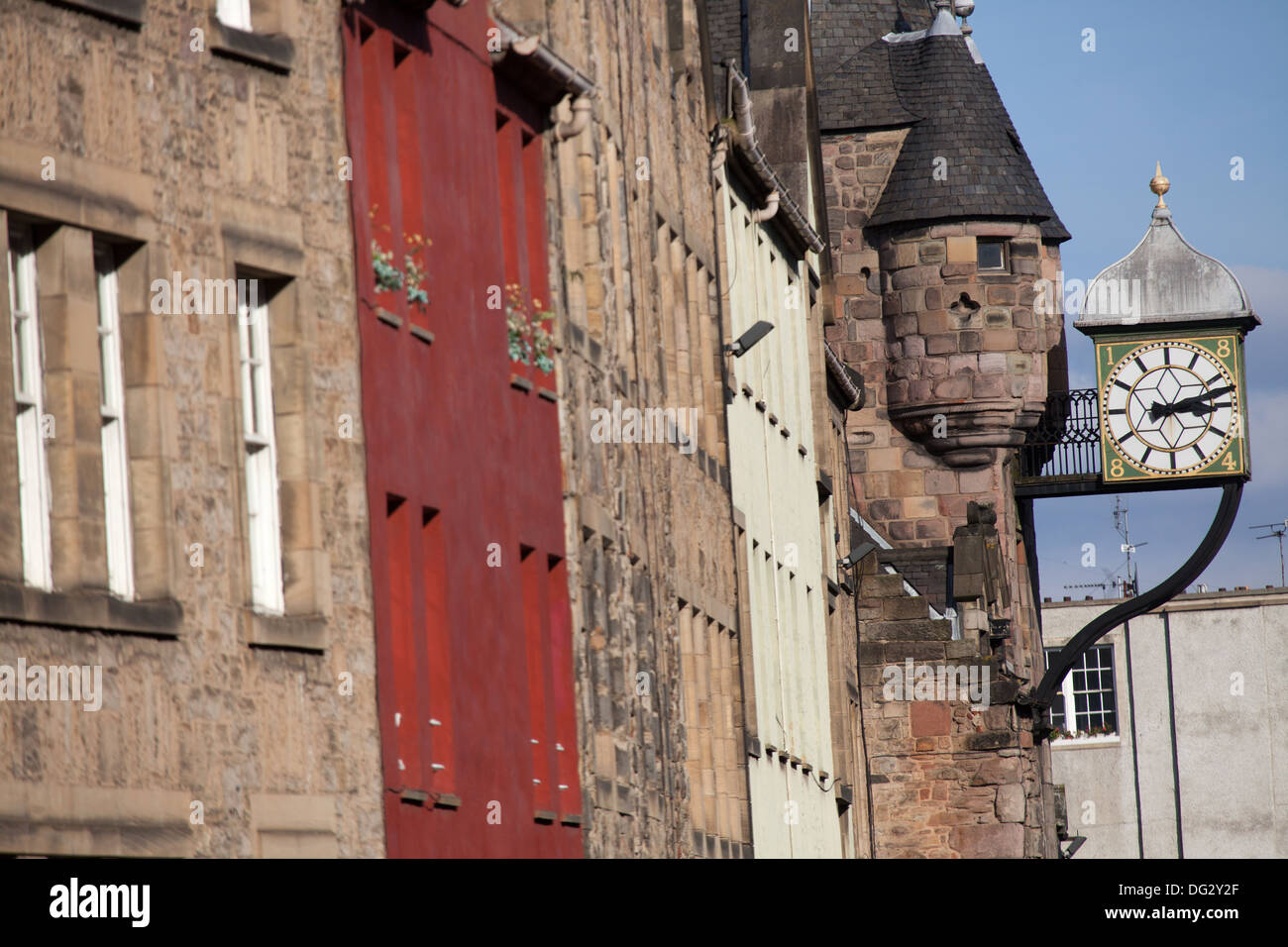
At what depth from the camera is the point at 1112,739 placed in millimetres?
60625

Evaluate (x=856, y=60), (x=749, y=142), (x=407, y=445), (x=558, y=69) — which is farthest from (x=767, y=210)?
(x=856, y=60)

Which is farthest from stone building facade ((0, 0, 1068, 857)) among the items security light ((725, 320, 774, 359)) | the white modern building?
the white modern building

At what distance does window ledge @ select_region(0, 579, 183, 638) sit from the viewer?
1066cm

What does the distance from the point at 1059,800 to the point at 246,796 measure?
35.4 metres

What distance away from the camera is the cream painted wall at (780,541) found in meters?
27.8

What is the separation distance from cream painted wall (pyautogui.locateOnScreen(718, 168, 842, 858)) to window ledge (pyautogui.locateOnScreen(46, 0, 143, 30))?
1510 centimetres

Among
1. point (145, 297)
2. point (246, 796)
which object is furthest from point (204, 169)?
point (246, 796)

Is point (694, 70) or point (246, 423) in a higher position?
point (694, 70)

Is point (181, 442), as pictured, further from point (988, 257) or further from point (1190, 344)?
point (1190, 344)

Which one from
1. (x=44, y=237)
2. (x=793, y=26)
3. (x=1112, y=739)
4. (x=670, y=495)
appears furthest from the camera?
(x=1112, y=739)

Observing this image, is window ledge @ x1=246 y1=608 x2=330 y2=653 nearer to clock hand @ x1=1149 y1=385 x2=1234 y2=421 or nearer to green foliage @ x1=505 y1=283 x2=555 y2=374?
green foliage @ x1=505 y1=283 x2=555 y2=374
